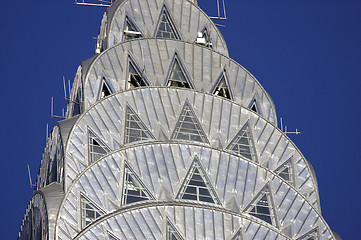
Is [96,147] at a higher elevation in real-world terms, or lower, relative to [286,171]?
higher

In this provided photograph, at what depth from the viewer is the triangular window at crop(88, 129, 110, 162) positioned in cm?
9362

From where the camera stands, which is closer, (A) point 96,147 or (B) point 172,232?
(B) point 172,232

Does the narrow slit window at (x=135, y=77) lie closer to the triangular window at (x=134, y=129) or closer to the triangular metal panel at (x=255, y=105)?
the triangular window at (x=134, y=129)

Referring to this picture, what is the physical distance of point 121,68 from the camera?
104 meters

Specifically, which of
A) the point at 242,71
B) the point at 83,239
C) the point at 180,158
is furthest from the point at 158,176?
the point at 242,71

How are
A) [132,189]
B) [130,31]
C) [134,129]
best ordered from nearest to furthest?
[132,189], [134,129], [130,31]

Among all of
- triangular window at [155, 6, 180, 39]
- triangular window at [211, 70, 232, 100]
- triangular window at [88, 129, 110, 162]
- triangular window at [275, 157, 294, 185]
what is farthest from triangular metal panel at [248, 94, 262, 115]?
triangular window at [88, 129, 110, 162]

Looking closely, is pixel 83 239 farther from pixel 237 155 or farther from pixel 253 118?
pixel 253 118

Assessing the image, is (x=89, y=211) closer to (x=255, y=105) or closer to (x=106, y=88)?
(x=106, y=88)

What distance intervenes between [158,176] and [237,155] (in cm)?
668

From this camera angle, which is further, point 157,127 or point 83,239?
point 157,127

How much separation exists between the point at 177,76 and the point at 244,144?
32.3ft

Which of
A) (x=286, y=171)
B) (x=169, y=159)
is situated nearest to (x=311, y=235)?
(x=286, y=171)

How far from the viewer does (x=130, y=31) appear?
113m
